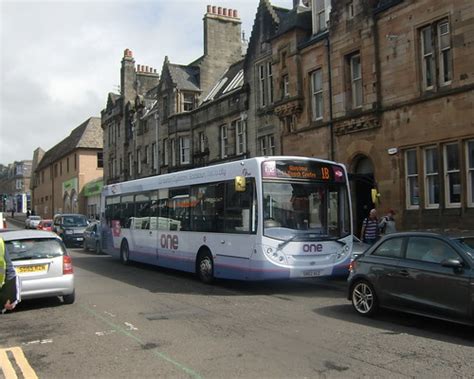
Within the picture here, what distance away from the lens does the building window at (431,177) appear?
1700 cm

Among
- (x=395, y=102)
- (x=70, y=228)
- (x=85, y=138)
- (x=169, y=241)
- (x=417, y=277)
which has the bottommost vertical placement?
(x=417, y=277)

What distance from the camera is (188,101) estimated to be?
3659 cm

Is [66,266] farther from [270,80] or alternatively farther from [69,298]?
[270,80]

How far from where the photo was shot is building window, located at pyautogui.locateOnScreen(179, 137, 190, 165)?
35.1 metres

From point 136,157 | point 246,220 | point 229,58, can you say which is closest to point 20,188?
point 136,157

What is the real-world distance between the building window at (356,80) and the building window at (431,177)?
384 centimetres

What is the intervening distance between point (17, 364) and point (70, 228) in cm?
2336

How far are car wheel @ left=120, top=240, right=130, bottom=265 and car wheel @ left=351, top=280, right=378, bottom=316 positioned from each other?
1075 cm

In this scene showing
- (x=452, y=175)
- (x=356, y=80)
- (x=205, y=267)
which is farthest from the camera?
(x=356, y=80)

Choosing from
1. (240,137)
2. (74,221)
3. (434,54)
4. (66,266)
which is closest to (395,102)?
(434,54)

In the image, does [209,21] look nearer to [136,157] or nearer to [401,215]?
[136,157]

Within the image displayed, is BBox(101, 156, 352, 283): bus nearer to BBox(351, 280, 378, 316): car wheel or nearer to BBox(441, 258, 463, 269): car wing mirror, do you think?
BBox(351, 280, 378, 316): car wheel

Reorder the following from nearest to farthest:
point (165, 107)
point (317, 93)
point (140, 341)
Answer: point (140, 341) < point (317, 93) < point (165, 107)

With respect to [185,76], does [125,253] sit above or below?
below
